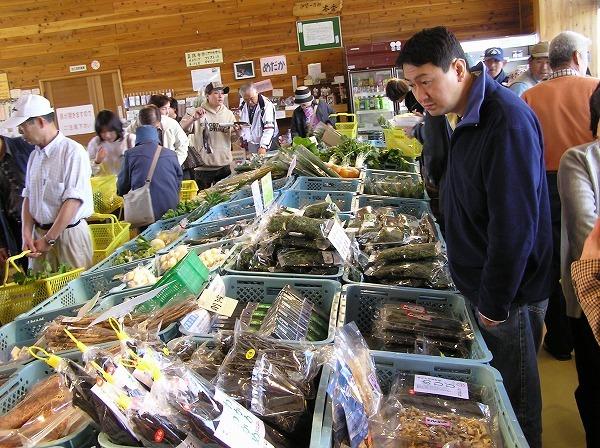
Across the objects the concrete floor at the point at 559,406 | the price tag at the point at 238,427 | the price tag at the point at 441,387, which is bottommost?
the concrete floor at the point at 559,406

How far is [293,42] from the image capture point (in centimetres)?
918

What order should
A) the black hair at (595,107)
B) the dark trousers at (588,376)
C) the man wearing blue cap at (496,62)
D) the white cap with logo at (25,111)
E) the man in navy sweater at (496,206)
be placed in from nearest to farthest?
the man in navy sweater at (496,206), the black hair at (595,107), the dark trousers at (588,376), the white cap with logo at (25,111), the man wearing blue cap at (496,62)

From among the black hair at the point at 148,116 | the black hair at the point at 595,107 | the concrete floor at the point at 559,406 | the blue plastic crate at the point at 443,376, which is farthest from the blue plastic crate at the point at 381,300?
the black hair at the point at 148,116

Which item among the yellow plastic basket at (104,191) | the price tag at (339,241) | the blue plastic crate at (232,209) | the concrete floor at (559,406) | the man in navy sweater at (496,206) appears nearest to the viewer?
the man in navy sweater at (496,206)

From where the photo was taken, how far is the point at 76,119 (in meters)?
9.79

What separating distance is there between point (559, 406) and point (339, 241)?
1579 millimetres

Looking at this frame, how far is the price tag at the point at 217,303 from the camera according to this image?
176 centimetres

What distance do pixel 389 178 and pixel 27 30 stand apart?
9003 millimetres

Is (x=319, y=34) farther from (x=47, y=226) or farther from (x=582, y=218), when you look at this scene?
(x=582, y=218)

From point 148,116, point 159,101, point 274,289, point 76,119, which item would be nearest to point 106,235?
point 148,116

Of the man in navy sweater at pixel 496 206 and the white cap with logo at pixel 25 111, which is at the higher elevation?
the white cap with logo at pixel 25 111

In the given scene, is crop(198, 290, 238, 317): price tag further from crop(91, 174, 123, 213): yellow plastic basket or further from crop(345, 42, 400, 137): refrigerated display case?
crop(345, 42, 400, 137): refrigerated display case

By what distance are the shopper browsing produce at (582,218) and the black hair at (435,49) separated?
0.51 m

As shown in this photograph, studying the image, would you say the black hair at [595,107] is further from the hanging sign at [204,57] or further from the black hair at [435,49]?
the hanging sign at [204,57]
